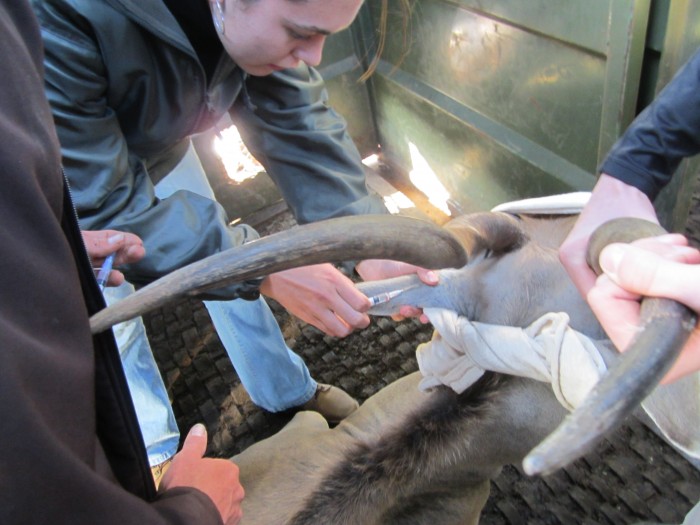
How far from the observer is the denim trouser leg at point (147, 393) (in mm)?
2180

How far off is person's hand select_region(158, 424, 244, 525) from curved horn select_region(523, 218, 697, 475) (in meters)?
0.92

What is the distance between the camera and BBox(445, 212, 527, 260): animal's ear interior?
140cm

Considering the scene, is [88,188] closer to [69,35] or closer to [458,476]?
[69,35]

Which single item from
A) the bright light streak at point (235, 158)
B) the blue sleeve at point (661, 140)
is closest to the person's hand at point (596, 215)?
the blue sleeve at point (661, 140)

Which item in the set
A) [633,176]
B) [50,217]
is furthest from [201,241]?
[633,176]

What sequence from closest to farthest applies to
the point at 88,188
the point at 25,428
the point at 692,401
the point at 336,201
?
1. the point at 25,428
2. the point at 692,401
3. the point at 88,188
4. the point at 336,201

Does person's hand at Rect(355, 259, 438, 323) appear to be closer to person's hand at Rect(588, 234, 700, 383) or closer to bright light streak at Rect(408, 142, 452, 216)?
person's hand at Rect(588, 234, 700, 383)

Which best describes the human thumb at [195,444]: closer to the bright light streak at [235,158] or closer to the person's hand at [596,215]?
the person's hand at [596,215]

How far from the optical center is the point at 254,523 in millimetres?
1594

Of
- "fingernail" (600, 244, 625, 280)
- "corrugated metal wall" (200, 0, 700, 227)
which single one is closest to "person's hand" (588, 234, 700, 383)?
"fingernail" (600, 244, 625, 280)

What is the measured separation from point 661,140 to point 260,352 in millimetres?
1615

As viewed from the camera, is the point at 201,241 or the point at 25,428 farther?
the point at 201,241

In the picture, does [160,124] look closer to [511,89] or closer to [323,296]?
[323,296]

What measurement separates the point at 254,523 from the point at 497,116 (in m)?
2.12
